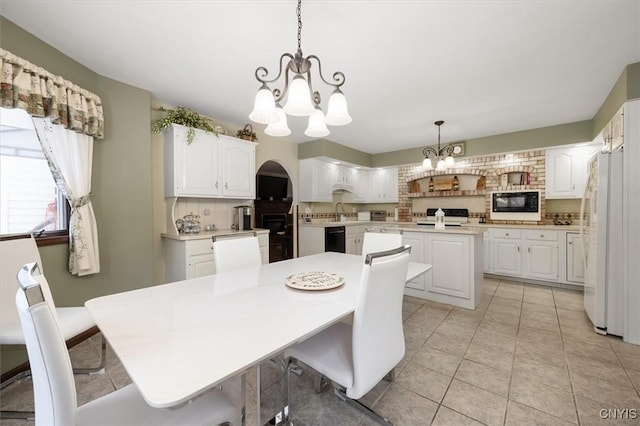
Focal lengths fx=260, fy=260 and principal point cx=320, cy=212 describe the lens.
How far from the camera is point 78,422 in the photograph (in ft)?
2.70

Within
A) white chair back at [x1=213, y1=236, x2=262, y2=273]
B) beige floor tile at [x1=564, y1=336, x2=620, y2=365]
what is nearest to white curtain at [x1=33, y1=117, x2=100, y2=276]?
white chair back at [x1=213, y1=236, x2=262, y2=273]

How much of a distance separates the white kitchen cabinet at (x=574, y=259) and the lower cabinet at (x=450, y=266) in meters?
1.61

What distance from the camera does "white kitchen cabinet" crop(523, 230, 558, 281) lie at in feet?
12.5

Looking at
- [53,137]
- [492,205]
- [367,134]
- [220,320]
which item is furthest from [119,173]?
[492,205]

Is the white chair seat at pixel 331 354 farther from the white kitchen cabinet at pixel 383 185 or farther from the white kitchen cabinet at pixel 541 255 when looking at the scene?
the white kitchen cabinet at pixel 383 185

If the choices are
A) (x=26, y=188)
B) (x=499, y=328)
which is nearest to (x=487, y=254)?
(x=499, y=328)

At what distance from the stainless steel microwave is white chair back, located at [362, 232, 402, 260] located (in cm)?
340

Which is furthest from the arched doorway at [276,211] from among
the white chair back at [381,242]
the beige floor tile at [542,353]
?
the beige floor tile at [542,353]

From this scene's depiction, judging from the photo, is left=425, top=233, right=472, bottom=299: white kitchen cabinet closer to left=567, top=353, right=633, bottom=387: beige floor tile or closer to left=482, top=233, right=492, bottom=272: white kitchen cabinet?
left=567, top=353, right=633, bottom=387: beige floor tile

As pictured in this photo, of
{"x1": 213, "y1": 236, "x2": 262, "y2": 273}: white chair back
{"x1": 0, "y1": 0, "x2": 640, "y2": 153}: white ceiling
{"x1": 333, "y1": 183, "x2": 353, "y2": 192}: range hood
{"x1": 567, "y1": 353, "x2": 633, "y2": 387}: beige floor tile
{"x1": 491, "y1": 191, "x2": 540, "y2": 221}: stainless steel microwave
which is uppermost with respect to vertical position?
{"x1": 0, "y1": 0, "x2": 640, "y2": 153}: white ceiling

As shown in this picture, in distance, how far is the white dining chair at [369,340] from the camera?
1.08m

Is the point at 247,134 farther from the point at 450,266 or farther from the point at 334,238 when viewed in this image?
the point at 450,266

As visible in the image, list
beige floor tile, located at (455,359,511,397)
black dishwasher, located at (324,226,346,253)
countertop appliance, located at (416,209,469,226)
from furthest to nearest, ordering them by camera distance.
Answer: countertop appliance, located at (416,209,469,226) → black dishwasher, located at (324,226,346,253) → beige floor tile, located at (455,359,511,397)

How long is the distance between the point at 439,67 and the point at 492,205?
10.9 ft
